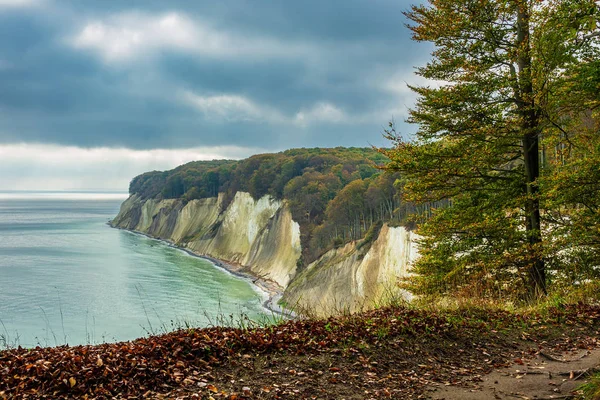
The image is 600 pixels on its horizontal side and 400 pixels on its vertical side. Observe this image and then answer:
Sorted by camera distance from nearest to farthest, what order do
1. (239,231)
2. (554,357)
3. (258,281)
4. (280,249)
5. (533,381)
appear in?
(533,381) < (554,357) < (258,281) < (280,249) < (239,231)

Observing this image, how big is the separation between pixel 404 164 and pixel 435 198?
5.97ft

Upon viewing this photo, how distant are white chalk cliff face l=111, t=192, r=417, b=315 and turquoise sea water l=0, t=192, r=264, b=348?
5173mm

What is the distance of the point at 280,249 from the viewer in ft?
237

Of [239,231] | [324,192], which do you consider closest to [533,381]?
[324,192]

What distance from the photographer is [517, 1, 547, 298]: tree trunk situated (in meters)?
12.6

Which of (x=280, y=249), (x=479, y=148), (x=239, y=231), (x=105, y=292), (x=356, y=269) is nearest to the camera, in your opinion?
(x=479, y=148)

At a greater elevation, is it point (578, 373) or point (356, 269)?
point (578, 373)

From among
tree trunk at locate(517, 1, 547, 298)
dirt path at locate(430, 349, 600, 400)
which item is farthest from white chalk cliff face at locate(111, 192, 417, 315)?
tree trunk at locate(517, 1, 547, 298)

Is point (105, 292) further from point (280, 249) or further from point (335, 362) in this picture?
point (335, 362)

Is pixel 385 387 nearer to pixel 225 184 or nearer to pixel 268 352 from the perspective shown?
pixel 268 352

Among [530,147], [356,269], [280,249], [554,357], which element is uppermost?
[530,147]

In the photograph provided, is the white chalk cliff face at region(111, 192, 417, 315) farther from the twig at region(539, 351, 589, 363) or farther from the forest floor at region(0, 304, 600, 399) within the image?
the twig at region(539, 351, 589, 363)

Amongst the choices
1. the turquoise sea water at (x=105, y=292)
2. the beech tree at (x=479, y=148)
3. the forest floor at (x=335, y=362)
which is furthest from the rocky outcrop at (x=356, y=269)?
the forest floor at (x=335, y=362)

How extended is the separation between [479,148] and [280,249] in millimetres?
60215
